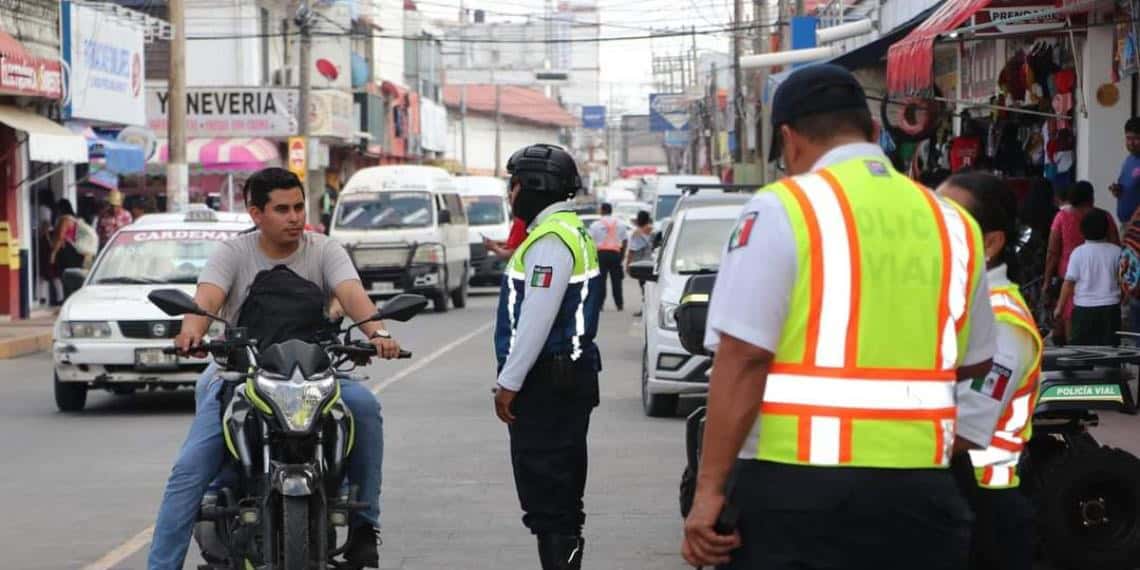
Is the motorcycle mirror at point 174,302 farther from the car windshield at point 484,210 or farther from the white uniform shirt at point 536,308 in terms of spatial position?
the car windshield at point 484,210

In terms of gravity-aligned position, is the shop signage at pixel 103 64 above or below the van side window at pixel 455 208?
above

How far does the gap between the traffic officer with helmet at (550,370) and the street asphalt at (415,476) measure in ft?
5.57

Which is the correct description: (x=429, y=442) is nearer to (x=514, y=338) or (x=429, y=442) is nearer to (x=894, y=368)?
(x=514, y=338)

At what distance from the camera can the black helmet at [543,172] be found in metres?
7.28

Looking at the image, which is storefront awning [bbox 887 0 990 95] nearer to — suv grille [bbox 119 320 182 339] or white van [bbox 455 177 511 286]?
suv grille [bbox 119 320 182 339]

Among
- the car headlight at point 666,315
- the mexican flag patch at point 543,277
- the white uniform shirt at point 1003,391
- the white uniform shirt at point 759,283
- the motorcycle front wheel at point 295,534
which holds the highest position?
the white uniform shirt at point 759,283

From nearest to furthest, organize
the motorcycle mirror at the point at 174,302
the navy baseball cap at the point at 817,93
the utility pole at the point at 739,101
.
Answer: the navy baseball cap at the point at 817,93 → the motorcycle mirror at the point at 174,302 → the utility pole at the point at 739,101

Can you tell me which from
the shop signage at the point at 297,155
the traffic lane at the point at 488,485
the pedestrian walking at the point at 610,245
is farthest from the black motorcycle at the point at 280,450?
the shop signage at the point at 297,155

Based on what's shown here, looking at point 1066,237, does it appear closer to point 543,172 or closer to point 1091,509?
point 1091,509

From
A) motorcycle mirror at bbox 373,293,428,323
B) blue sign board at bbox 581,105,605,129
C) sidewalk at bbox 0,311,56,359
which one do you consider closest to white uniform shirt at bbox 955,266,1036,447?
motorcycle mirror at bbox 373,293,428,323

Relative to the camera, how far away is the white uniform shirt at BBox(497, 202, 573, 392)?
6.98m

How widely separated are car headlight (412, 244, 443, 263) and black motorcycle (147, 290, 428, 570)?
933 inches

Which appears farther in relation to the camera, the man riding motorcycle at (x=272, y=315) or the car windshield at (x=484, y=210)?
the car windshield at (x=484, y=210)

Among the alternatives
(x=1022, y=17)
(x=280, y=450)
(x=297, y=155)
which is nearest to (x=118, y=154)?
(x=297, y=155)
